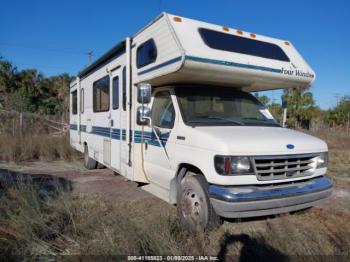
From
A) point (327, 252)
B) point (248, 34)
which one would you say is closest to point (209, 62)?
point (248, 34)

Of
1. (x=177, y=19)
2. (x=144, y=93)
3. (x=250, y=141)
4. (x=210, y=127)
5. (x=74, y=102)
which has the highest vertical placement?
(x=177, y=19)

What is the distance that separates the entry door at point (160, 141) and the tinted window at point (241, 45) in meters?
1.04

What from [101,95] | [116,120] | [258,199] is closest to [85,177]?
[101,95]

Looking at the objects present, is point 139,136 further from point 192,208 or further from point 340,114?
point 340,114

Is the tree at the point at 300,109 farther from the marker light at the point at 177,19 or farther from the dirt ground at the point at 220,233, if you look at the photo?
the marker light at the point at 177,19

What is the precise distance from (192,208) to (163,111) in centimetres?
166

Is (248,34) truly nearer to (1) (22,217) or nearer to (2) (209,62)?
(2) (209,62)

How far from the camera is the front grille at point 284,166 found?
373cm

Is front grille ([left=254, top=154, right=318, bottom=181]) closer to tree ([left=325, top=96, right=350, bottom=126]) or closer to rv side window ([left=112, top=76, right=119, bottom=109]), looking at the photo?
rv side window ([left=112, top=76, right=119, bottom=109])

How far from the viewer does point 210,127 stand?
4.23 meters

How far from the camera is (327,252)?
337 cm

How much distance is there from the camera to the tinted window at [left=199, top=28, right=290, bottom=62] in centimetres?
457

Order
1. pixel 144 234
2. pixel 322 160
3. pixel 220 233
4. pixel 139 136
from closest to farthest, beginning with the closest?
pixel 144 234
pixel 220 233
pixel 322 160
pixel 139 136

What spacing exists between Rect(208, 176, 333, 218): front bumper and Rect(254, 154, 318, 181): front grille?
133mm
